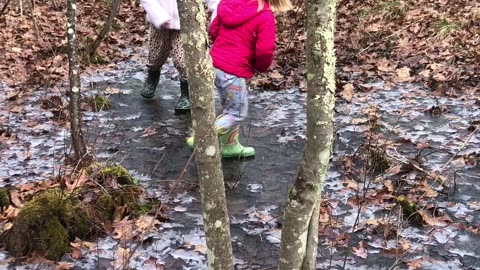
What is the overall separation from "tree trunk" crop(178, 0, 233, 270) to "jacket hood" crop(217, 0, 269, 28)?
93.4 inches

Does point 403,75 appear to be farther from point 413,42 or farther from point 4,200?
point 4,200

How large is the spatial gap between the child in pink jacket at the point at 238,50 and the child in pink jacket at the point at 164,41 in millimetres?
1040

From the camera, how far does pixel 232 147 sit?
4.96 m

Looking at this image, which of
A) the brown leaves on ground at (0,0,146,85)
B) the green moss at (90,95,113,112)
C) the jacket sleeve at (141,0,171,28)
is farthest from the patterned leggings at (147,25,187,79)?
the brown leaves on ground at (0,0,146,85)

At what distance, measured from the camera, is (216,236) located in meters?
2.47

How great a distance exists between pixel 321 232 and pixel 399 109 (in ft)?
9.53

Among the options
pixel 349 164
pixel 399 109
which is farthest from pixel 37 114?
pixel 399 109

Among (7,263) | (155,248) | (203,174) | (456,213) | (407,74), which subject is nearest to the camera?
(203,174)

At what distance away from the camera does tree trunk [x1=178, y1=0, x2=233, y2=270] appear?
2303 mm

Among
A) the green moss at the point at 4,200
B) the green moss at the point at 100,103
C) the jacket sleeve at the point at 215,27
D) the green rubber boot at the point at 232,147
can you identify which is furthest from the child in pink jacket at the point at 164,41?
the green moss at the point at 4,200

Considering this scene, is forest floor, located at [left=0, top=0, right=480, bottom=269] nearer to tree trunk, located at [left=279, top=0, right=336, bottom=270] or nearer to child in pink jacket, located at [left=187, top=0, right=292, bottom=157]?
child in pink jacket, located at [left=187, top=0, right=292, bottom=157]

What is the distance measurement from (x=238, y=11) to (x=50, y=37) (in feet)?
19.3

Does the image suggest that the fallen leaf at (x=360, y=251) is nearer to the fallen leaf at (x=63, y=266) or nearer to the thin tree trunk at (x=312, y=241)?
the thin tree trunk at (x=312, y=241)

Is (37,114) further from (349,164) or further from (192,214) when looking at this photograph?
(349,164)
